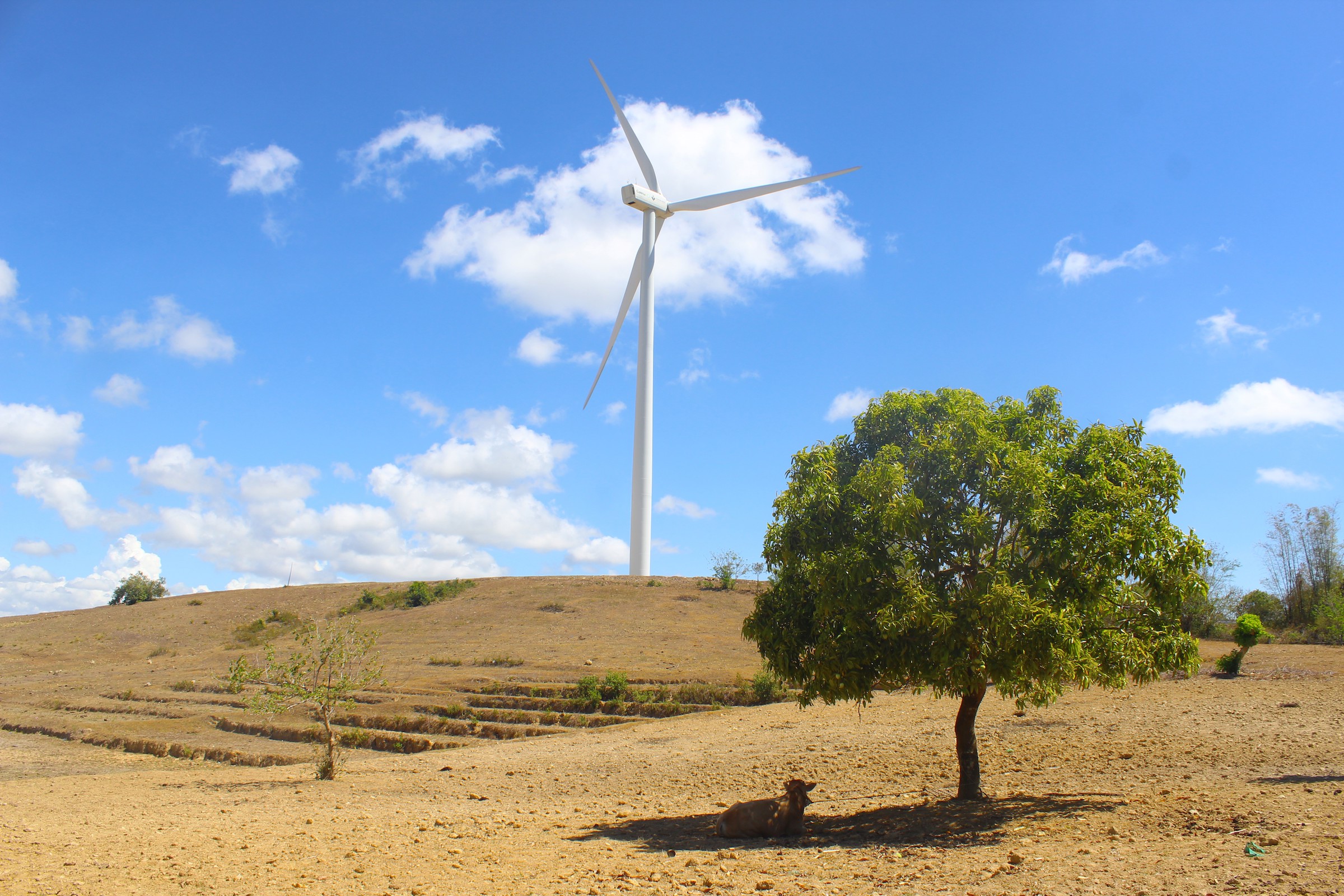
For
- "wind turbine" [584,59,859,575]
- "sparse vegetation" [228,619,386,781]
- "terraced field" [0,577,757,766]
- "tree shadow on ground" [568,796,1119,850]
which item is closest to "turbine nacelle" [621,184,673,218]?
"wind turbine" [584,59,859,575]

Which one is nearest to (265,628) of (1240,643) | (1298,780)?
(1240,643)

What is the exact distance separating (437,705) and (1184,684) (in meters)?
29.1

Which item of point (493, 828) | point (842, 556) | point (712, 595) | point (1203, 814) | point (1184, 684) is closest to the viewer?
point (1203, 814)

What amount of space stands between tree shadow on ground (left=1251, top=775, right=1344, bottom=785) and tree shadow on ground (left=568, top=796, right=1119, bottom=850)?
290 cm

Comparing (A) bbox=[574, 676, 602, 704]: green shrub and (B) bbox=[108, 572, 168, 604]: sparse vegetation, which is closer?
(A) bbox=[574, 676, 602, 704]: green shrub

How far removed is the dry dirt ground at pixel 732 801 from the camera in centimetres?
1115

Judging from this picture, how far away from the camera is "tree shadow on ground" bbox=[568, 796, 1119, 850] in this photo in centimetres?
1327

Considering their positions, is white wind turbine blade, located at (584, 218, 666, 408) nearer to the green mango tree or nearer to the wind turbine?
the wind turbine

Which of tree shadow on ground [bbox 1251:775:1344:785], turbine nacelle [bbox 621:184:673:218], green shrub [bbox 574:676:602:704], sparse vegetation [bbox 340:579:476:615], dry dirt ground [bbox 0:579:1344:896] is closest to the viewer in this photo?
dry dirt ground [bbox 0:579:1344:896]

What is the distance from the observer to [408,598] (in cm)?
7700

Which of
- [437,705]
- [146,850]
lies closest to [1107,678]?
[146,850]

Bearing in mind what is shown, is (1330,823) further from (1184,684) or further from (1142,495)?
(1184,684)

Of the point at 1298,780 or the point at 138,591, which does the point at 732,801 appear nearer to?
the point at 1298,780

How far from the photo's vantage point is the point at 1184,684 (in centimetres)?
2703
